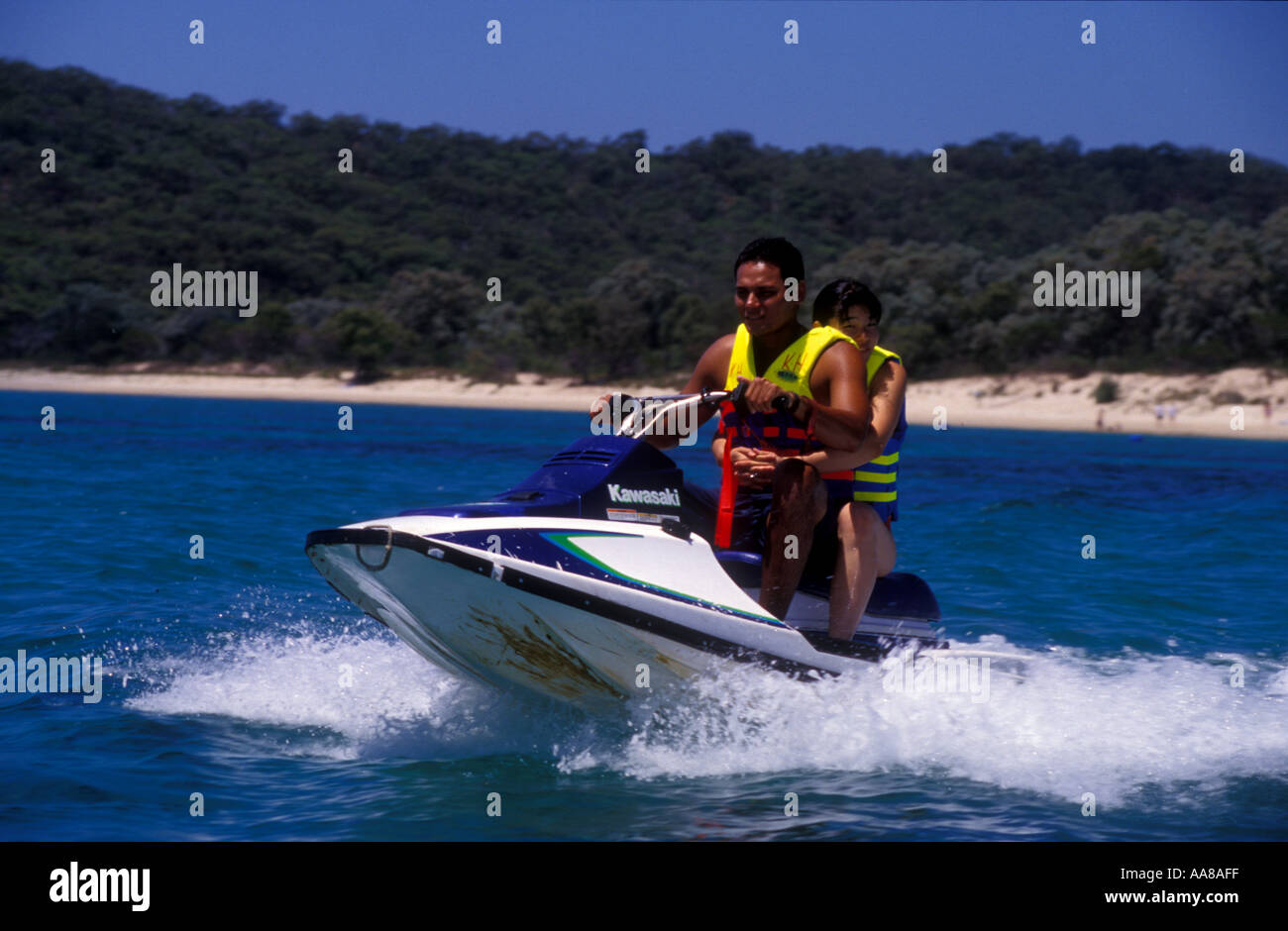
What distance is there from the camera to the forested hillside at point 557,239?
41.4m

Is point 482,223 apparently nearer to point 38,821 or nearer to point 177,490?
point 177,490

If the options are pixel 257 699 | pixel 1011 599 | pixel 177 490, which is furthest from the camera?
pixel 177 490

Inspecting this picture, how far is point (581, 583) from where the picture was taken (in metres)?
4.46

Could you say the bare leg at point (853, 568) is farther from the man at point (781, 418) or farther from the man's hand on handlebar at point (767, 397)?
the man's hand on handlebar at point (767, 397)

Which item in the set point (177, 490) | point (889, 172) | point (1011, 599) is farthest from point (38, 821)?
point (889, 172)

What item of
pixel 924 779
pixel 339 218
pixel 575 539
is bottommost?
pixel 924 779

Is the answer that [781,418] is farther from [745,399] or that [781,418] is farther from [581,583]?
[581,583]

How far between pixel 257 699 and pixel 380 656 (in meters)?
0.54

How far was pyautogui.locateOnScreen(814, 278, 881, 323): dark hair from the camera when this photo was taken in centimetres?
515
